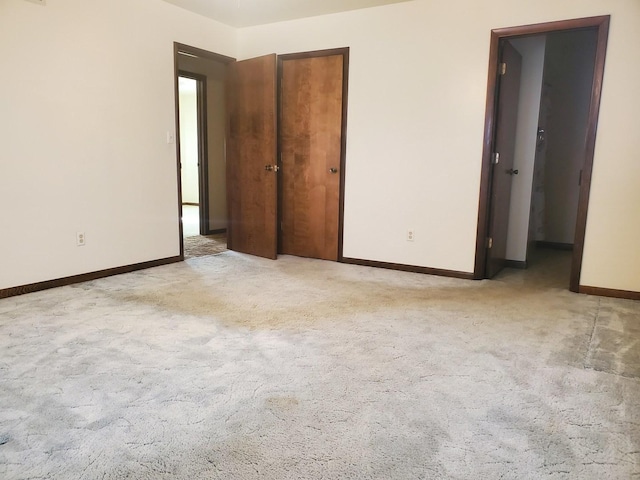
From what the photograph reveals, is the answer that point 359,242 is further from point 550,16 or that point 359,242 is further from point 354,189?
point 550,16

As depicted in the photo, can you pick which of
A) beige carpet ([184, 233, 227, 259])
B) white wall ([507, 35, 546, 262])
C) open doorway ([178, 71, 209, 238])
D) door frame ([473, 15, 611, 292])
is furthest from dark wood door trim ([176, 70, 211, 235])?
white wall ([507, 35, 546, 262])

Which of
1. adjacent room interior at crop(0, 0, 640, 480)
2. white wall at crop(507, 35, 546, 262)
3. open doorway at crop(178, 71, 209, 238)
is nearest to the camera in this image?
adjacent room interior at crop(0, 0, 640, 480)

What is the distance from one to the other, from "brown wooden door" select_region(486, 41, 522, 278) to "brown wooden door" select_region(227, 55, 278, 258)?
6.78 ft

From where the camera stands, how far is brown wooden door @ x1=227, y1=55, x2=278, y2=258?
442 centimetres

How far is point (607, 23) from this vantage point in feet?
10.4

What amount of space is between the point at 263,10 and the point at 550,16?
2450 mm

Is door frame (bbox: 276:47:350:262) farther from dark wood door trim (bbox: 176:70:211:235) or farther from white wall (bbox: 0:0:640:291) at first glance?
dark wood door trim (bbox: 176:70:211:235)

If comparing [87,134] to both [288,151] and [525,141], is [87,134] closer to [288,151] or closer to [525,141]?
[288,151]

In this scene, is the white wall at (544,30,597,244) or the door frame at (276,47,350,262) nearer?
the door frame at (276,47,350,262)

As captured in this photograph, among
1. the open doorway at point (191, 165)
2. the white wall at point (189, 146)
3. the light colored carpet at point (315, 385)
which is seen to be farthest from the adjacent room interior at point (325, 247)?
the white wall at point (189, 146)

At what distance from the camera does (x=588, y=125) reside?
3.31 m

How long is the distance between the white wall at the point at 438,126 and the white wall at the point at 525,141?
766 millimetres

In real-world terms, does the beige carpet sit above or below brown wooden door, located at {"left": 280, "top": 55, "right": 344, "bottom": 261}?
below

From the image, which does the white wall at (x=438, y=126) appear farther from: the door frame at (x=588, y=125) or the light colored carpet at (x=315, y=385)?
the light colored carpet at (x=315, y=385)
